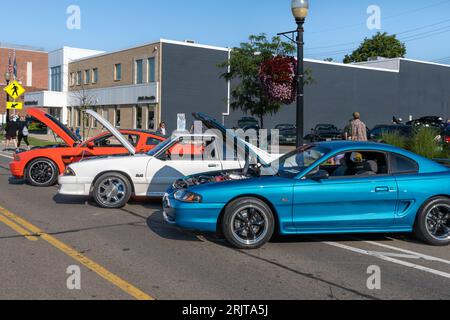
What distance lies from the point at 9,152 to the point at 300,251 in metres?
19.8

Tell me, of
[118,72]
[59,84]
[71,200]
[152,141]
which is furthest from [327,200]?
[59,84]

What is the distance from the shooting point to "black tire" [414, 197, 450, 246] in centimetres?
684

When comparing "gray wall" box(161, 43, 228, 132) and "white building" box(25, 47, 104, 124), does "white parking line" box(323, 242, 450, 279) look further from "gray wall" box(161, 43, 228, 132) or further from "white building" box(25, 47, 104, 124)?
"white building" box(25, 47, 104, 124)

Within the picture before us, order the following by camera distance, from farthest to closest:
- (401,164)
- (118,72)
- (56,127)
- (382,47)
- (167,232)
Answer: (382,47), (118,72), (56,127), (167,232), (401,164)

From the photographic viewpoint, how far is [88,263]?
574cm

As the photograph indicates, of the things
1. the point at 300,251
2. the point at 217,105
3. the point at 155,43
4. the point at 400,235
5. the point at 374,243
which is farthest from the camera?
the point at 217,105

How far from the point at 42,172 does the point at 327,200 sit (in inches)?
315

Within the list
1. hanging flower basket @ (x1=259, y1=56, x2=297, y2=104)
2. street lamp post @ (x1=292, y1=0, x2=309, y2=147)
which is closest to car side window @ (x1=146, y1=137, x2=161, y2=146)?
street lamp post @ (x1=292, y1=0, x2=309, y2=147)

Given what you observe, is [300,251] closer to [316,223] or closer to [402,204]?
[316,223]

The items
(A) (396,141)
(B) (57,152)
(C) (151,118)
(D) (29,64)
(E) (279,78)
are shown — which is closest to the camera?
(B) (57,152)

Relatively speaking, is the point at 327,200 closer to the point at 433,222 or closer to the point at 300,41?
the point at 433,222
